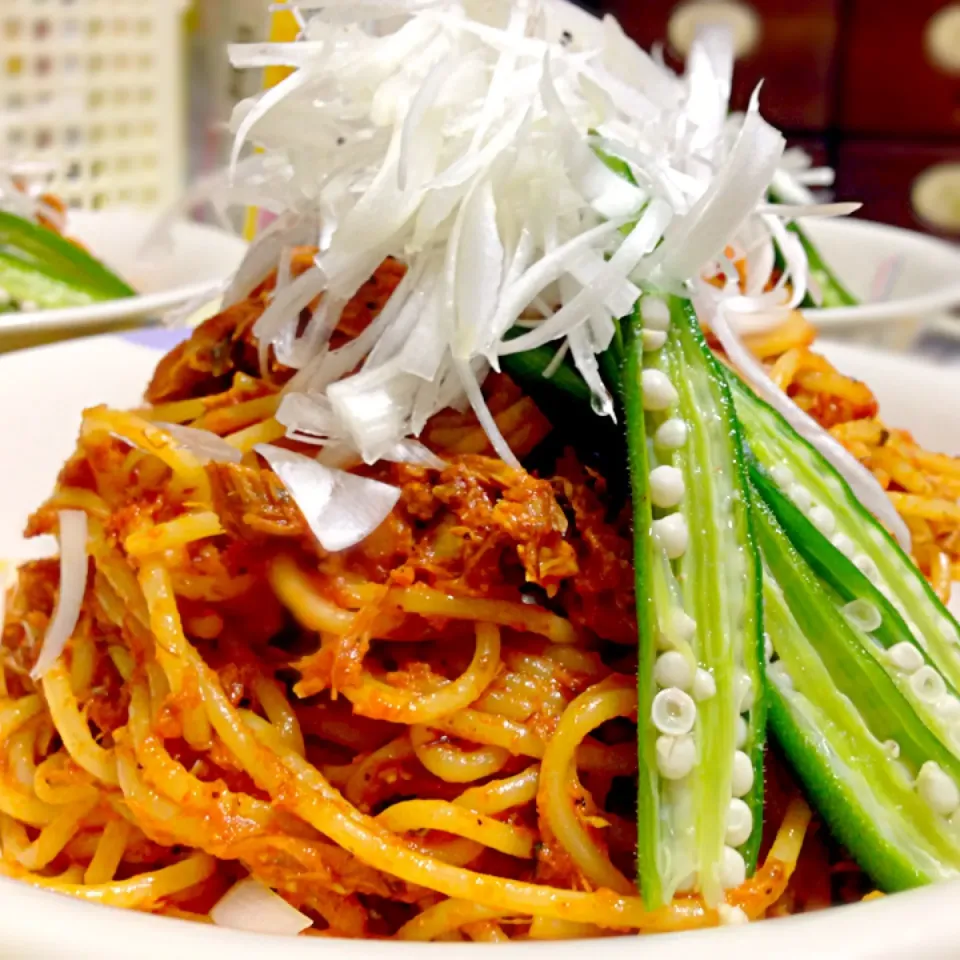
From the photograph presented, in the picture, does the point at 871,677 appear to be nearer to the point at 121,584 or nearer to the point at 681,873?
the point at 681,873

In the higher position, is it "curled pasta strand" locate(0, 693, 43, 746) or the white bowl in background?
the white bowl in background

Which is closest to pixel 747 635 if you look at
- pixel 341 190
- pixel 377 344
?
pixel 377 344

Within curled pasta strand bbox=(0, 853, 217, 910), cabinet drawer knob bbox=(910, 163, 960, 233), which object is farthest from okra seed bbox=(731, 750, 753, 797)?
cabinet drawer knob bbox=(910, 163, 960, 233)

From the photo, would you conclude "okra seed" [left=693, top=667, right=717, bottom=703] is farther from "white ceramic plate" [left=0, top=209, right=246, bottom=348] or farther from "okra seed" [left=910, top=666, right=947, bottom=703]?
"white ceramic plate" [left=0, top=209, right=246, bottom=348]

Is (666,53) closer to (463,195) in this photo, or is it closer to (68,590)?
(463,195)

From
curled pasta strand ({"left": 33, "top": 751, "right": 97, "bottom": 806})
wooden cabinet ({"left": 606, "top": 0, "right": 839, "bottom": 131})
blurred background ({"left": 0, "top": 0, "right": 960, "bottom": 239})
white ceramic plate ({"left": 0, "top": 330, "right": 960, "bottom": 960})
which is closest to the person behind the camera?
white ceramic plate ({"left": 0, "top": 330, "right": 960, "bottom": 960})

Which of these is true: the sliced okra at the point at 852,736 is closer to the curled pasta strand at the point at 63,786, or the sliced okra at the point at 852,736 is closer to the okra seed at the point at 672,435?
the okra seed at the point at 672,435

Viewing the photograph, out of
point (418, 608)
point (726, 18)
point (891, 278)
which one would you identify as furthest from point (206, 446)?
point (726, 18)
